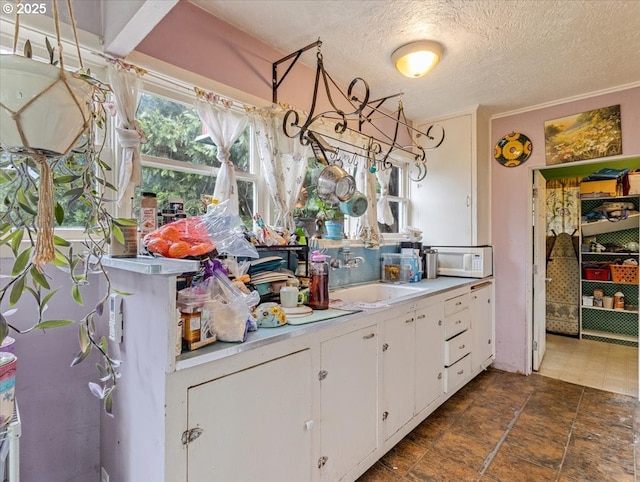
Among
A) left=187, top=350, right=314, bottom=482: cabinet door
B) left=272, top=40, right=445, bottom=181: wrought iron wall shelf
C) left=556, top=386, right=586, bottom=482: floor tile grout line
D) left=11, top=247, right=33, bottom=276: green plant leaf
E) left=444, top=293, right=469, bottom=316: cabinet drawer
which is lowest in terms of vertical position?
left=556, top=386, right=586, bottom=482: floor tile grout line

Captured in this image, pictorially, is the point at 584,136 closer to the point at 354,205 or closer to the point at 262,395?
the point at 354,205

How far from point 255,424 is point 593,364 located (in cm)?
385

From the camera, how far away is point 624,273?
409 centimetres

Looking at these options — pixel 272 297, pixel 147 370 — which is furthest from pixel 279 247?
pixel 147 370

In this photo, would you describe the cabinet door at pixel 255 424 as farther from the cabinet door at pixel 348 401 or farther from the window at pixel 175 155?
the window at pixel 175 155

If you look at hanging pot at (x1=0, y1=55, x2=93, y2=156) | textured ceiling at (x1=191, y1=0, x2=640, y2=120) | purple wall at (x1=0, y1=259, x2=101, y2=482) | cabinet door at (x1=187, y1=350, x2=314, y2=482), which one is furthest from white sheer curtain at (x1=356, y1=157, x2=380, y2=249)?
hanging pot at (x1=0, y1=55, x2=93, y2=156)

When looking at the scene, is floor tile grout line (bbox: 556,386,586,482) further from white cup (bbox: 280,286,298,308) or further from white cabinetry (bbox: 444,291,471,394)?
white cup (bbox: 280,286,298,308)

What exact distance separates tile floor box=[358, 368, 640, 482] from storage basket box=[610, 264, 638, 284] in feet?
6.38

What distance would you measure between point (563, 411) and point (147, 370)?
2907 mm

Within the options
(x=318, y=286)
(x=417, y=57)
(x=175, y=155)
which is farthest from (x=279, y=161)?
(x=417, y=57)

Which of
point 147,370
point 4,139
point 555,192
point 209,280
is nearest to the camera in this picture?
point 4,139

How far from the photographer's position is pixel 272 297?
180cm

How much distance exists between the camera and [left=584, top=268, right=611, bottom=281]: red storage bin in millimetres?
4188

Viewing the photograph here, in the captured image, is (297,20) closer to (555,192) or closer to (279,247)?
(279,247)
